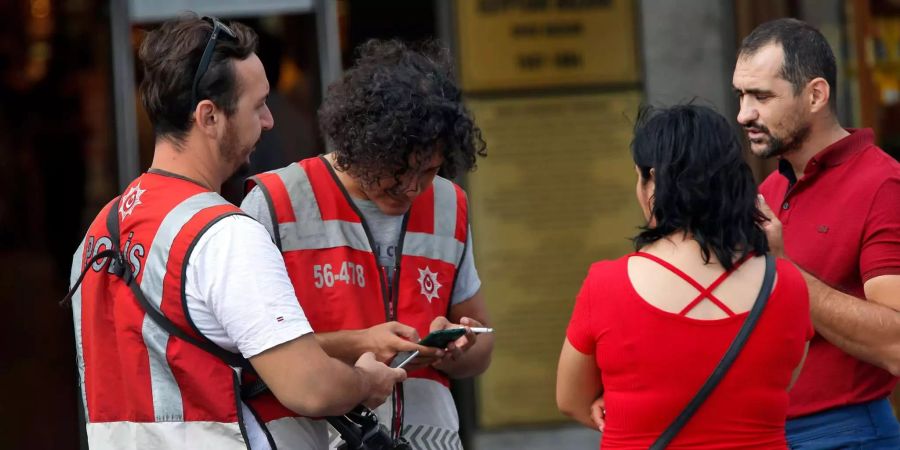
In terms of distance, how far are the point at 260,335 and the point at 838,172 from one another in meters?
1.68

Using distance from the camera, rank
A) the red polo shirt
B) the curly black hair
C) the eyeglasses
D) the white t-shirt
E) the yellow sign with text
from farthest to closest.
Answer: the yellow sign with text → the red polo shirt → the curly black hair → the eyeglasses → the white t-shirt

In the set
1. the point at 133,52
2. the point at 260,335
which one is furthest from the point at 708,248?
the point at 133,52

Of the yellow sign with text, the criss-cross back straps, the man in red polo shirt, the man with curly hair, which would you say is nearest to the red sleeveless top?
the criss-cross back straps

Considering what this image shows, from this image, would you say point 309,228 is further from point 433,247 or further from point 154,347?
point 154,347

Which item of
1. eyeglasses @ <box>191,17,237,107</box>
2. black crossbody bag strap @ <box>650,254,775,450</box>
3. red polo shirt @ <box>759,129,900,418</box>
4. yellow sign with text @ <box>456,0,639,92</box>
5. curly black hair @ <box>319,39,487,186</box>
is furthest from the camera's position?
yellow sign with text @ <box>456,0,639,92</box>

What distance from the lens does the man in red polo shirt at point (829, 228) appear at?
3.24m

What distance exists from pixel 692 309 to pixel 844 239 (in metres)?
0.79

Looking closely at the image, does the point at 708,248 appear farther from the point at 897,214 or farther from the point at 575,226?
the point at 575,226

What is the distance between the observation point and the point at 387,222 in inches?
132

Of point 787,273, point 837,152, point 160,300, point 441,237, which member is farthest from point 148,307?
point 837,152

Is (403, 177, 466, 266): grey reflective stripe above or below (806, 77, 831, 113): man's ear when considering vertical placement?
below

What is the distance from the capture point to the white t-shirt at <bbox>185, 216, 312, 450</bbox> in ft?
8.63

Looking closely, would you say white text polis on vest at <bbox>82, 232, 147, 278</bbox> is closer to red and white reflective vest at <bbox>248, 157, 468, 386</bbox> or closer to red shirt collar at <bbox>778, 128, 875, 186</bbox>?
red and white reflective vest at <bbox>248, 157, 468, 386</bbox>

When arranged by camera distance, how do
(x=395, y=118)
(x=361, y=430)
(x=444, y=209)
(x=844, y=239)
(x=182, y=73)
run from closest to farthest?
(x=182, y=73) < (x=361, y=430) < (x=395, y=118) < (x=844, y=239) < (x=444, y=209)
